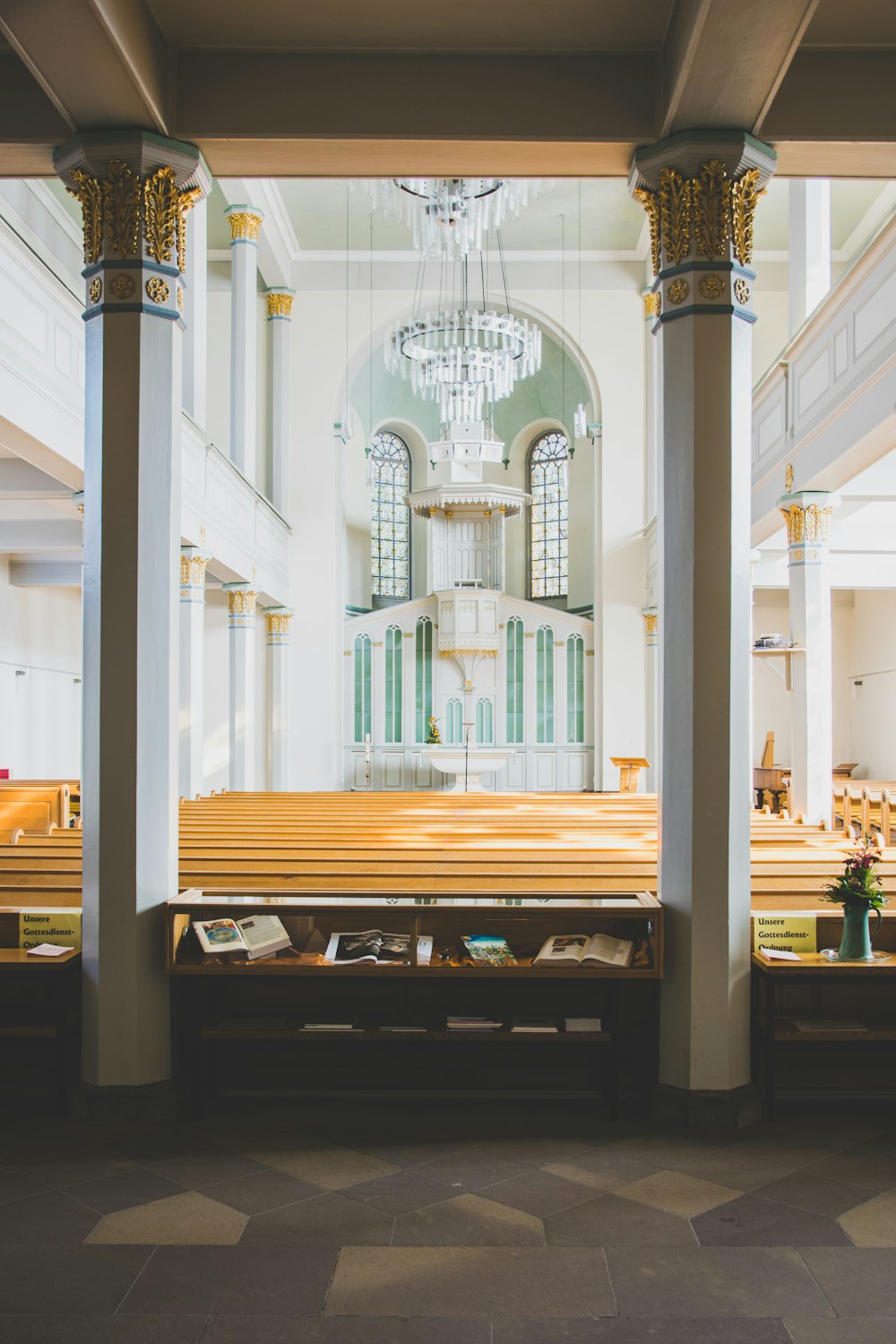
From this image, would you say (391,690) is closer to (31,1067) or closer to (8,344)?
(8,344)

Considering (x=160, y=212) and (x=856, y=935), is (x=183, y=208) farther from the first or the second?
(x=856, y=935)

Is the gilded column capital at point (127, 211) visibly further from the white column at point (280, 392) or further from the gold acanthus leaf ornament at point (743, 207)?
the white column at point (280, 392)

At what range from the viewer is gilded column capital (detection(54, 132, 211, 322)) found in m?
4.15

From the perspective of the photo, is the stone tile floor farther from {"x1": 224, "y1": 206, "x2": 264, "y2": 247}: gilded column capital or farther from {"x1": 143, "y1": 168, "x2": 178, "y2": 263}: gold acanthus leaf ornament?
{"x1": 224, "y1": 206, "x2": 264, "y2": 247}: gilded column capital

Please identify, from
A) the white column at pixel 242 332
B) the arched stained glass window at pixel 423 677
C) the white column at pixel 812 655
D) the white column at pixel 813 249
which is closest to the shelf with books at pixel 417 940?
the white column at pixel 812 655

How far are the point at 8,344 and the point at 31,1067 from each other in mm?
4378

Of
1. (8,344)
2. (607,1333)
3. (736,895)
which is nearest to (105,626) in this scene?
(736,895)

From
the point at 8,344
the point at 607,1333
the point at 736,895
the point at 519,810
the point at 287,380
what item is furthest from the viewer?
the point at 287,380

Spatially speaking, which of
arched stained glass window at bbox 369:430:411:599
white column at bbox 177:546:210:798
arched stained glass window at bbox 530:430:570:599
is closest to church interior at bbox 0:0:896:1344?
white column at bbox 177:546:210:798

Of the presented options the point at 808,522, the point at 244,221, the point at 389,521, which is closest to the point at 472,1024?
the point at 808,522

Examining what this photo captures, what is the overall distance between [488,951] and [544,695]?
13491 mm

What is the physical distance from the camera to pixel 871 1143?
12.4ft

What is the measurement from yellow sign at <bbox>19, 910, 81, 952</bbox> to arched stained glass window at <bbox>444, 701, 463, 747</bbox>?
1341 cm

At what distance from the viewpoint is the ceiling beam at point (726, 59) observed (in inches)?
135
